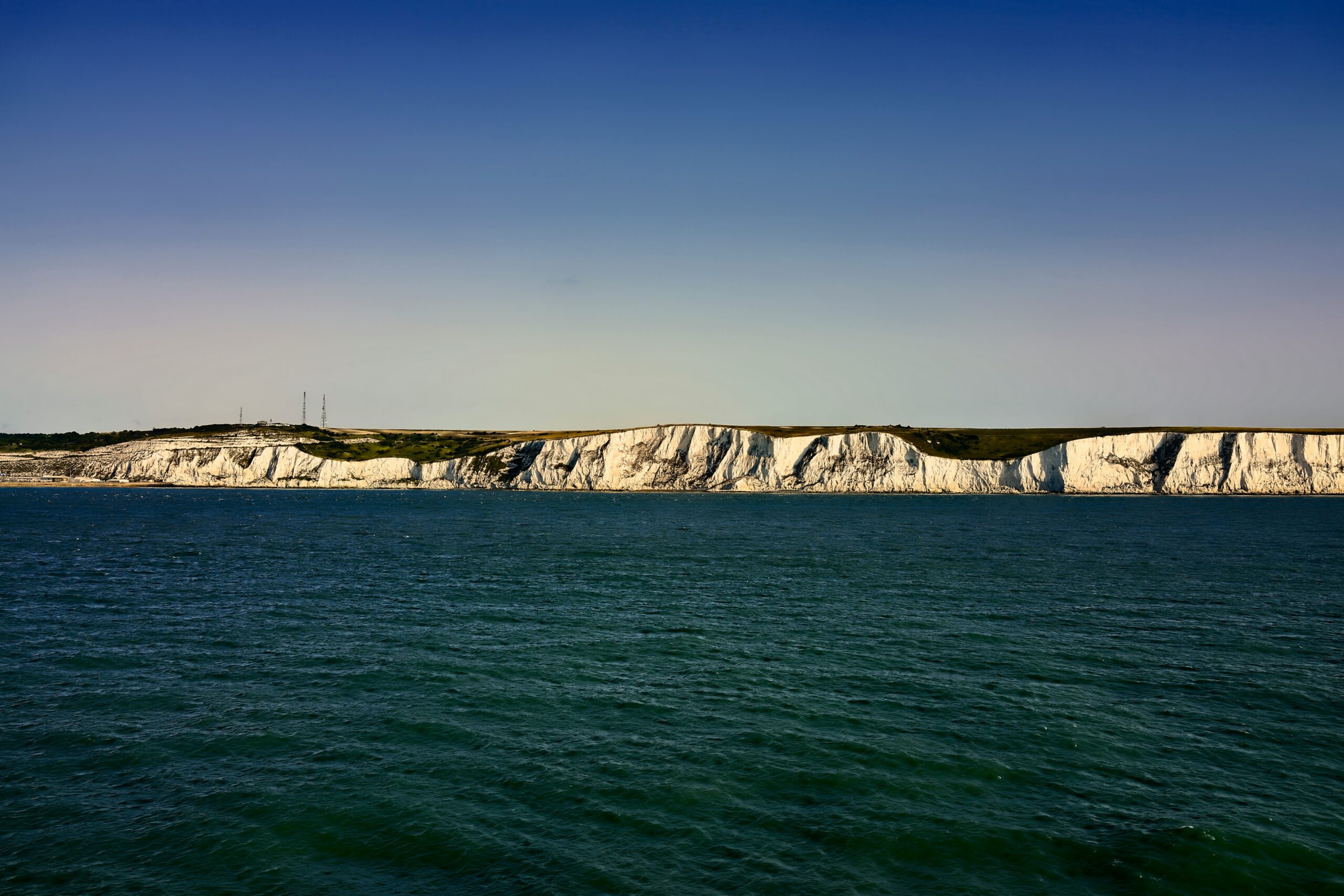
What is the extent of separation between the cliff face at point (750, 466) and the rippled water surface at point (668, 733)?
109 m

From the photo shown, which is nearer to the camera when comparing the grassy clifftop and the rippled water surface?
the rippled water surface

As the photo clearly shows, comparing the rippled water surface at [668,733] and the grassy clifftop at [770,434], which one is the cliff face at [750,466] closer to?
the grassy clifftop at [770,434]

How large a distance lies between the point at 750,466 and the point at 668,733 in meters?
140

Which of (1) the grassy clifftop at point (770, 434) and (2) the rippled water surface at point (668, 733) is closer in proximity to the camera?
(2) the rippled water surface at point (668, 733)

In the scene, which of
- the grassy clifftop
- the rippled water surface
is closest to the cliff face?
the grassy clifftop

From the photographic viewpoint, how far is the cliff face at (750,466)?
465ft

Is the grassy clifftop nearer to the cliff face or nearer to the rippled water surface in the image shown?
the cliff face

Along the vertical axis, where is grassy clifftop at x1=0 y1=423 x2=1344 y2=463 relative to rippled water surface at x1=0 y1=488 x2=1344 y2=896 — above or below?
above

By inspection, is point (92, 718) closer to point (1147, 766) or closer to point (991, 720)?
point (991, 720)

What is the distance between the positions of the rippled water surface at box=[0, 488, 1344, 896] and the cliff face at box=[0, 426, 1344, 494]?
10878 cm

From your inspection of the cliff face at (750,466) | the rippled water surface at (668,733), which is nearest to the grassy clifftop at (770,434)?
the cliff face at (750,466)

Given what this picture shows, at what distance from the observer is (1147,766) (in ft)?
60.0

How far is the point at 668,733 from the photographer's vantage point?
20.2 meters

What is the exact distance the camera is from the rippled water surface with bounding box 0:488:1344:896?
14.2 meters
